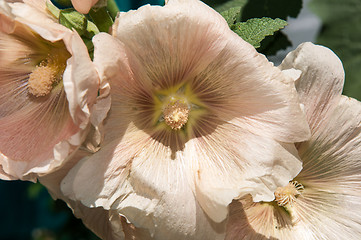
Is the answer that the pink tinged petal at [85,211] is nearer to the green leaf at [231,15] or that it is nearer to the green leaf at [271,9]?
the green leaf at [231,15]

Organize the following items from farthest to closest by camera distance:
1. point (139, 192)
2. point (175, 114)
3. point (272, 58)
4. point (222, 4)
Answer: point (272, 58)
point (222, 4)
point (175, 114)
point (139, 192)

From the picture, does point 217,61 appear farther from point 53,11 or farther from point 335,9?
point 335,9

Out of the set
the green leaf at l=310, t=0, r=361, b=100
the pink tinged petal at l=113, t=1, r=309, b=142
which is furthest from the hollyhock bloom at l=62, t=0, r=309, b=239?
the green leaf at l=310, t=0, r=361, b=100

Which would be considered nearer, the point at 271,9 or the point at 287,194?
the point at 287,194

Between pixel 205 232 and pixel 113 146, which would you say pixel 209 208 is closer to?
pixel 205 232

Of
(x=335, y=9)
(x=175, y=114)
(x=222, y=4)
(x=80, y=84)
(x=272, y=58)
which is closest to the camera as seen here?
(x=80, y=84)

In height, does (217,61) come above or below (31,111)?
above

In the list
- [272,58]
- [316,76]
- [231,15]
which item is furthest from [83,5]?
[272,58]
